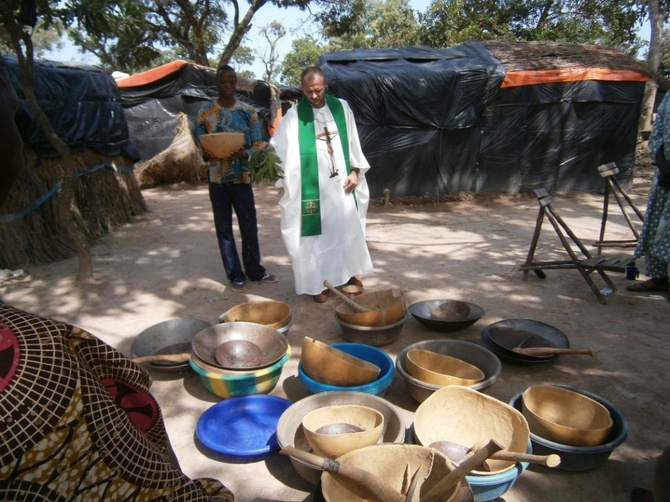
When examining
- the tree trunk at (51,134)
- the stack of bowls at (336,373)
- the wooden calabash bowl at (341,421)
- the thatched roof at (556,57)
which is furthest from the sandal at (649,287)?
the thatched roof at (556,57)

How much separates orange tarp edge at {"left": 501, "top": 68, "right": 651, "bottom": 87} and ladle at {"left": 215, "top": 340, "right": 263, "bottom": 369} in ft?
26.1

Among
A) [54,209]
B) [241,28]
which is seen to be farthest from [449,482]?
[241,28]

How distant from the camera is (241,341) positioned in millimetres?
2992

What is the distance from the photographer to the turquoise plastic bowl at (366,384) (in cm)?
254

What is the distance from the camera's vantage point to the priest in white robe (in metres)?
3.95

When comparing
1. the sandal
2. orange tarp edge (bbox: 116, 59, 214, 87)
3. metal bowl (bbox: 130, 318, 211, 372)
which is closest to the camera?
metal bowl (bbox: 130, 318, 211, 372)

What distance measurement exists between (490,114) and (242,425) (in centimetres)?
812

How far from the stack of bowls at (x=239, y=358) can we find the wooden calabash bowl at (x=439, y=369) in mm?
748

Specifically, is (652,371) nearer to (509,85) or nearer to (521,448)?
(521,448)

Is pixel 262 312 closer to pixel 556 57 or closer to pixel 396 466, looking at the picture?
pixel 396 466

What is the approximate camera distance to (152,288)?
4.70m

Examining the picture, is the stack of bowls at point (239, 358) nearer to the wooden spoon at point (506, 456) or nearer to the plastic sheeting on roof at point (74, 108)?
the wooden spoon at point (506, 456)

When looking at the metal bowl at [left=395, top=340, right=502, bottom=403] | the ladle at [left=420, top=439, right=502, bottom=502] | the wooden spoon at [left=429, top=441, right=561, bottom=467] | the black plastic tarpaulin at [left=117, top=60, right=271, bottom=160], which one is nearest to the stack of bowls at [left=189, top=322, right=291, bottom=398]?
the metal bowl at [left=395, top=340, right=502, bottom=403]

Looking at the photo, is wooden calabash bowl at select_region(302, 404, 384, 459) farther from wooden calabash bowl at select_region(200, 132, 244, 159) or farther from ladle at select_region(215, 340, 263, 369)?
wooden calabash bowl at select_region(200, 132, 244, 159)
